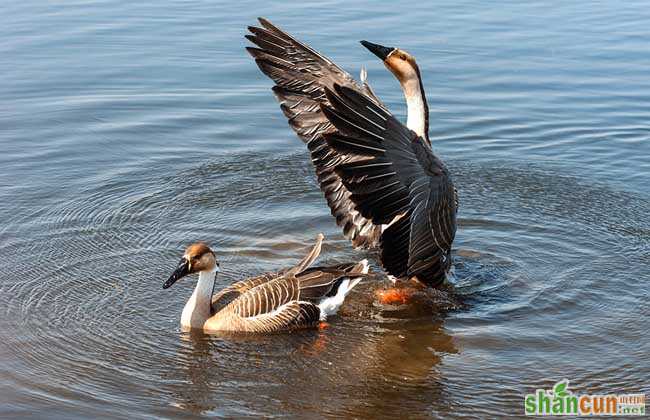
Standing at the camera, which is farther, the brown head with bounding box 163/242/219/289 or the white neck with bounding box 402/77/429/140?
the white neck with bounding box 402/77/429/140

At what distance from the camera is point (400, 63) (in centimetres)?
906

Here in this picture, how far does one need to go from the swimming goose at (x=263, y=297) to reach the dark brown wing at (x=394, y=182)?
519 mm

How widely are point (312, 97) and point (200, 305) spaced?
8.54ft

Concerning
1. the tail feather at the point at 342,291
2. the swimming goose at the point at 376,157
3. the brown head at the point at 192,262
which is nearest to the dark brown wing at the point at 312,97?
the swimming goose at the point at 376,157

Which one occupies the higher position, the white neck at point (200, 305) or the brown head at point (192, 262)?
the brown head at point (192, 262)

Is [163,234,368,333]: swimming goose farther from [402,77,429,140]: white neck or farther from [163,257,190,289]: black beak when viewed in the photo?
[402,77,429,140]: white neck

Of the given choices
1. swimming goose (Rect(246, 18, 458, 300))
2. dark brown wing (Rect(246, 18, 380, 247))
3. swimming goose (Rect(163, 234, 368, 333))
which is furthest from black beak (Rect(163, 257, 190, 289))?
dark brown wing (Rect(246, 18, 380, 247))

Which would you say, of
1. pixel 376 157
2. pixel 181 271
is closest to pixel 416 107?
pixel 376 157

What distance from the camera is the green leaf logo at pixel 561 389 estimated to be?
291 inches

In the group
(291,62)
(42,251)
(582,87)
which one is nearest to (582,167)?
(582,87)

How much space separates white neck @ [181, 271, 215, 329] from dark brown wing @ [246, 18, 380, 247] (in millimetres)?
1654

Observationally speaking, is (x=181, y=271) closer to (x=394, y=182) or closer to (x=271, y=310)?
(x=271, y=310)

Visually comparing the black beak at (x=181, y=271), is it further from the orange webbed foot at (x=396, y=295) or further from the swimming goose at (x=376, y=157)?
the orange webbed foot at (x=396, y=295)

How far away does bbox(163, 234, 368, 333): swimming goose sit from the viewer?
8.52 m
